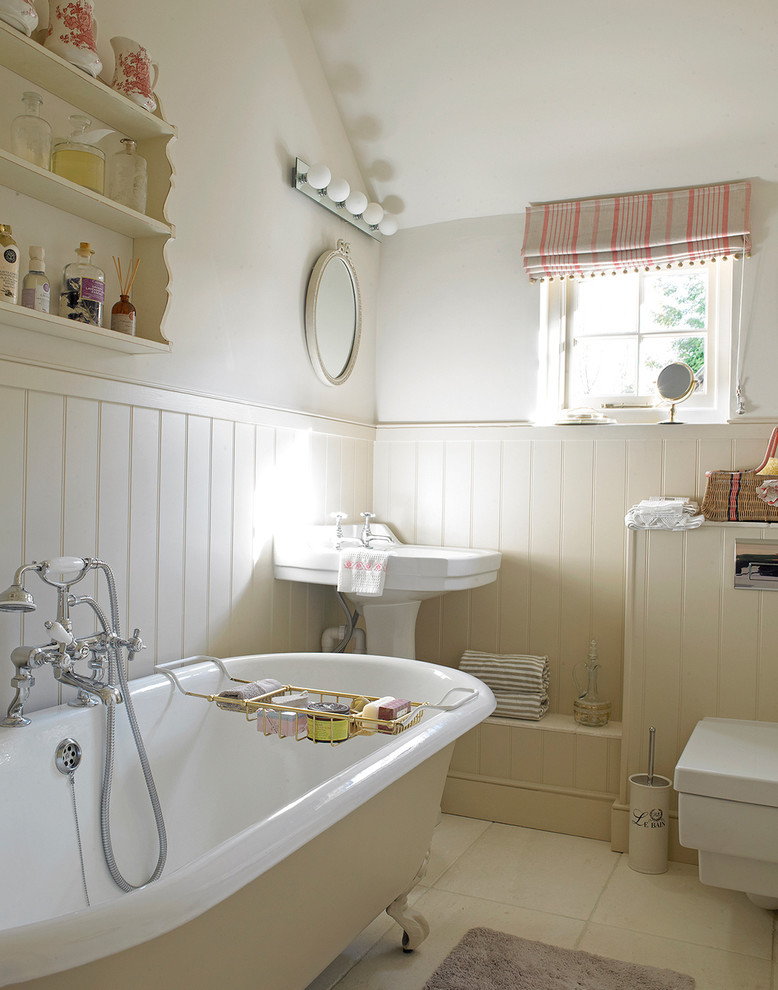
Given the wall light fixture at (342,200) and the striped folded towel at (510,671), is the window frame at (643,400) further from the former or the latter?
the striped folded towel at (510,671)

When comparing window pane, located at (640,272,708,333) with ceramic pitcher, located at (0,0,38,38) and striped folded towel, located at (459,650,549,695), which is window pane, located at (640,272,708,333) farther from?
ceramic pitcher, located at (0,0,38,38)

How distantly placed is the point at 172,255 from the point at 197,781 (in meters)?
1.46

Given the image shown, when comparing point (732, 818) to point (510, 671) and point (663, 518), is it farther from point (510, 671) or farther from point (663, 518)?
point (510, 671)

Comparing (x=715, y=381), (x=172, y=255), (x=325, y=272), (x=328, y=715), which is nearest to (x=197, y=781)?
(x=328, y=715)

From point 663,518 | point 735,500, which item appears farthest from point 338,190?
point 735,500

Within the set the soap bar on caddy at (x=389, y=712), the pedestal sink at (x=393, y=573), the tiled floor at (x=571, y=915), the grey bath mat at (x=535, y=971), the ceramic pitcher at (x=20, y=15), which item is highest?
the ceramic pitcher at (x=20, y=15)

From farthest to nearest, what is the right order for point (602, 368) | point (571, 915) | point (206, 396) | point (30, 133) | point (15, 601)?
1. point (602, 368)
2. point (206, 396)
3. point (571, 915)
4. point (30, 133)
5. point (15, 601)

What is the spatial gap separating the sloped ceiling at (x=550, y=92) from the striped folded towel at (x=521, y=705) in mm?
1967

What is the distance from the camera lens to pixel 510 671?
3.06 meters

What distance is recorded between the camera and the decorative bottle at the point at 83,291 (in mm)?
1909

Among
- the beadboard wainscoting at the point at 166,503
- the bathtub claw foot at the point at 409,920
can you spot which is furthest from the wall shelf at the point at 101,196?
the bathtub claw foot at the point at 409,920

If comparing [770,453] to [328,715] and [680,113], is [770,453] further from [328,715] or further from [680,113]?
[328,715]

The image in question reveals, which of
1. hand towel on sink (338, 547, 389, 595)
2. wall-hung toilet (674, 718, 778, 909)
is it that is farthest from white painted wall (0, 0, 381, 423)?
wall-hung toilet (674, 718, 778, 909)

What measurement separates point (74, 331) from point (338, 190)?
153 cm
